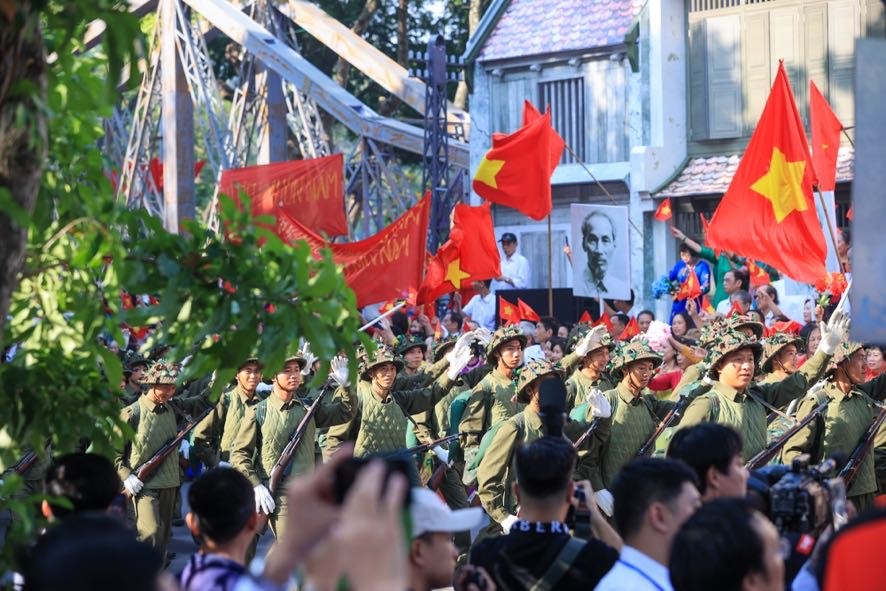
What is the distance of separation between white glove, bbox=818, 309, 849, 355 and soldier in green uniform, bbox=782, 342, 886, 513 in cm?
11

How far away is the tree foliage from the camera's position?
14.3ft

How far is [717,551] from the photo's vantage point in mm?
3732

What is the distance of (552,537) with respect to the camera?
205 inches

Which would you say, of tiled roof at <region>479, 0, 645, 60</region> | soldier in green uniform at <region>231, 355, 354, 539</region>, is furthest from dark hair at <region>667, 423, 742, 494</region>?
tiled roof at <region>479, 0, 645, 60</region>

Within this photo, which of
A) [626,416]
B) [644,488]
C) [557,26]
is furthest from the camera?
[557,26]

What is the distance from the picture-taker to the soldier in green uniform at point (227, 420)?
11836 mm

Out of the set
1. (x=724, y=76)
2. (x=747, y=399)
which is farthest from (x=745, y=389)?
(x=724, y=76)

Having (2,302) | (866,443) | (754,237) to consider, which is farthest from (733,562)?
(754,237)

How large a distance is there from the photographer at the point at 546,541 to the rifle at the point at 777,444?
4.73 m

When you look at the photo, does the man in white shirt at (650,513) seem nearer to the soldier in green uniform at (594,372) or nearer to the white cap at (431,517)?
the white cap at (431,517)

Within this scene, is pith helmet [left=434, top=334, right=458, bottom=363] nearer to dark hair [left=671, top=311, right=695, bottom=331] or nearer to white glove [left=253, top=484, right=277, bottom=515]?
dark hair [left=671, top=311, right=695, bottom=331]

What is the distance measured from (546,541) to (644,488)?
0.54 metres

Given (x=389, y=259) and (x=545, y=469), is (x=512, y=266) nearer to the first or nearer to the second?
(x=389, y=259)

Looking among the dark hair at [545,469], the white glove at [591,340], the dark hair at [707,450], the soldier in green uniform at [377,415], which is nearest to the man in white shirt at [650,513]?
the dark hair at [545,469]
